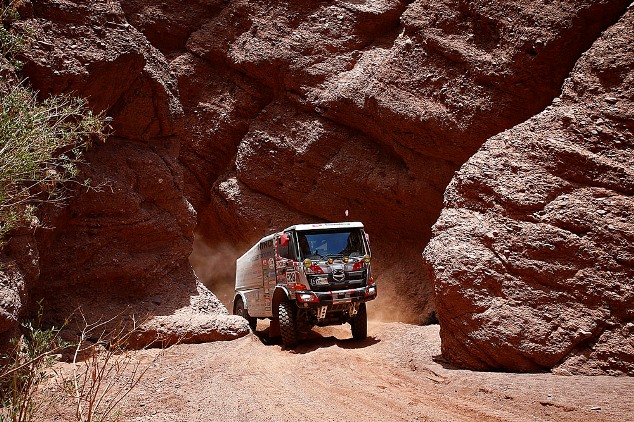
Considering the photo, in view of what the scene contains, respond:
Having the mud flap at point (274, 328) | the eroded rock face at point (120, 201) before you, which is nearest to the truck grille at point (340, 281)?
the mud flap at point (274, 328)

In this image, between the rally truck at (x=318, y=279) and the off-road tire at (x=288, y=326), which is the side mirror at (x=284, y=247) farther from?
the off-road tire at (x=288, y=326)

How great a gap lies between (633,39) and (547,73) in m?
4.77

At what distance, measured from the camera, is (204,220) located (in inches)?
770

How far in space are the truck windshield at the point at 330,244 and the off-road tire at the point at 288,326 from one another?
111 centimetres

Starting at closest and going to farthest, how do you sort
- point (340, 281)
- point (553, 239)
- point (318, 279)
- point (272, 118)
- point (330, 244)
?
point (553, 239)
point (318, 279)
point (340, 281)
point (330, 244)
point (272, 118)

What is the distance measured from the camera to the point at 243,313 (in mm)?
13562

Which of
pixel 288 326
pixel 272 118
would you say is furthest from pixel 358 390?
pixel 272 118

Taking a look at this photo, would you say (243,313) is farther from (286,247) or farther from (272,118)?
(272,118)

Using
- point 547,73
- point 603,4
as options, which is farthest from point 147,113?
point 603,4

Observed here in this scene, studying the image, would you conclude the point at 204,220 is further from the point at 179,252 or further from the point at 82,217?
the point at 82,217

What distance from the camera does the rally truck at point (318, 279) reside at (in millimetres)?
10016

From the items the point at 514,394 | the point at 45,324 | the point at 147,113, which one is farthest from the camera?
the point at 147,113

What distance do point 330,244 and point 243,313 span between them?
4.20 m

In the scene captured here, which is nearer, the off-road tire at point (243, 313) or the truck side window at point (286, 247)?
the truck side window at point (286, 247)
